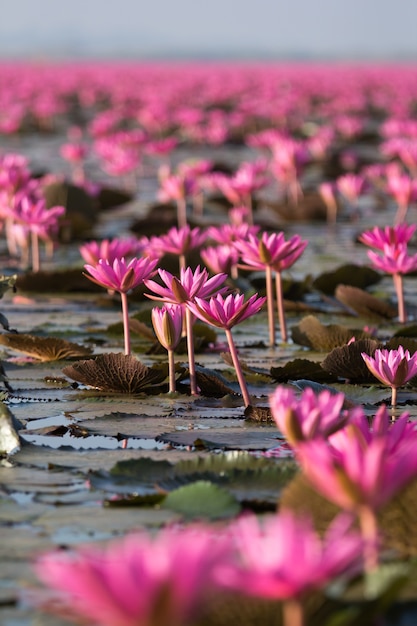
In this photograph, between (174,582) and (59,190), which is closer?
(174,582)

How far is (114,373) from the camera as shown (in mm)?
2957

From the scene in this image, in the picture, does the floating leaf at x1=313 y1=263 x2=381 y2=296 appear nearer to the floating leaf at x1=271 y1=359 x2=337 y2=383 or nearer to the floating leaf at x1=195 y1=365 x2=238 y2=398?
the floating leaf at x1=271 y1=359 x2=337 y2=383

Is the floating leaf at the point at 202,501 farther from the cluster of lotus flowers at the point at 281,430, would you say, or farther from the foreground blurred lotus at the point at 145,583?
the foreground blurred lotus at the point at 145,583

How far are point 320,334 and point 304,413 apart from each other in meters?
1.84

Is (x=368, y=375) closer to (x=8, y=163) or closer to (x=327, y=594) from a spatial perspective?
(x=327, y=594)

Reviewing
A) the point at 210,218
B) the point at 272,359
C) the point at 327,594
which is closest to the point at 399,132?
the point at 210,218

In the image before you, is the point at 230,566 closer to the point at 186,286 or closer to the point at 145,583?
the point at 145,583

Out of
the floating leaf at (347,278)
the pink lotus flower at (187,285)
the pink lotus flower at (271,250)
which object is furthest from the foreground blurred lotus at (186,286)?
the floating leaf at (347,278)

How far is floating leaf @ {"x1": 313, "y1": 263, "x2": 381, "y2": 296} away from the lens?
4820 mm

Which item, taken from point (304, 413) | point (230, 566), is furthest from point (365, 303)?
point (230, 566)

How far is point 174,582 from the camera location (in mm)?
1083

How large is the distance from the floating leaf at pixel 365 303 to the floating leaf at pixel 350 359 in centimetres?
110

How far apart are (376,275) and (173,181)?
1939 mm

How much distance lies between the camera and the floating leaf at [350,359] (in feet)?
10.1
